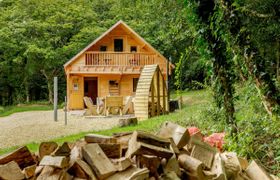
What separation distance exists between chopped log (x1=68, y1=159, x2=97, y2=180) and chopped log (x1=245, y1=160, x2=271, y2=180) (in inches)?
67.6

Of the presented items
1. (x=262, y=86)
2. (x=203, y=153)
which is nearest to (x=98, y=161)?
(x=203, y=153)

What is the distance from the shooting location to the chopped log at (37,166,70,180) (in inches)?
112

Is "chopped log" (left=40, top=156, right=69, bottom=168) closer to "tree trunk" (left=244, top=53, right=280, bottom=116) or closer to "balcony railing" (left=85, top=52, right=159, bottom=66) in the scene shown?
"tree trunk" (left=244, top=53, right=280, bottom=116)

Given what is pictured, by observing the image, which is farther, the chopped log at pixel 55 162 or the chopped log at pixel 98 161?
the chopped log at pixel 98 161

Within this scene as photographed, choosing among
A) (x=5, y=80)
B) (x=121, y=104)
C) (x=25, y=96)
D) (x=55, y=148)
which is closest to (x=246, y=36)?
(x=55, y=148)

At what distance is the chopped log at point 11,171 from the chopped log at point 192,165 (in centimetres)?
155

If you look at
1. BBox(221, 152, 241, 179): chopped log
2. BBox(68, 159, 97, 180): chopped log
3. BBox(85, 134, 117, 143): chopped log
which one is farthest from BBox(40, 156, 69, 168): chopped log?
BBox(221, 152, 241, 179): chopped log

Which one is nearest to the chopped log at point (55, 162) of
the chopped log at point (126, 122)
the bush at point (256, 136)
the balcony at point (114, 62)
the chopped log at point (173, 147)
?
the chopped log at point (173, 147)

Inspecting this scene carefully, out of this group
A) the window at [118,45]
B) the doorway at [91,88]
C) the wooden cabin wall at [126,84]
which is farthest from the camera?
the doorway at [91,88]

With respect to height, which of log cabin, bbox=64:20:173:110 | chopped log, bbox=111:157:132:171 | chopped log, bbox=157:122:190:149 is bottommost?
chopped log, bbox=111:157:132:171

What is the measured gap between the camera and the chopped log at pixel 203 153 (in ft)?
11.6

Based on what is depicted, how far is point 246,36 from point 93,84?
24.2 m

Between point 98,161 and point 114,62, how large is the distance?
19.7 meters

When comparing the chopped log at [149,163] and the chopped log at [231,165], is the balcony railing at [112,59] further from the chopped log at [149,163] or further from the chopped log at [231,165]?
the chopped log at [149,163]
